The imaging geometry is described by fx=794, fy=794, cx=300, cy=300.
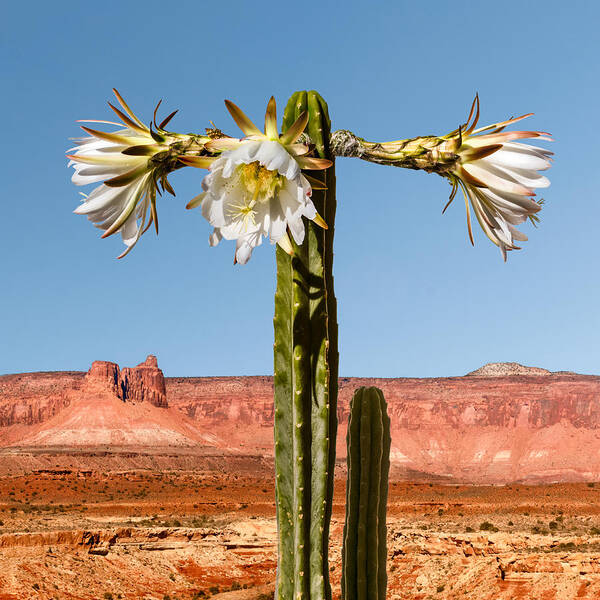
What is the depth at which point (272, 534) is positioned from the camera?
28953 mm

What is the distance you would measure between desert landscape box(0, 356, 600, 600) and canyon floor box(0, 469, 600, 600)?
0.06 m

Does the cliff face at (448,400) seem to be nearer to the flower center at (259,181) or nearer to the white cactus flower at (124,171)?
the white cactus flower at (124,171)

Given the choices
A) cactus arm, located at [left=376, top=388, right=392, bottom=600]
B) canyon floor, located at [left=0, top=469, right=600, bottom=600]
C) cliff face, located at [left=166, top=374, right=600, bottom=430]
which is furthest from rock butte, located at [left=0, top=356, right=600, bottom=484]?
cactus arm, located at [left=376, top=388, right=392, bottom=600]

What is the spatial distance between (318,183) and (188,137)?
56 cm

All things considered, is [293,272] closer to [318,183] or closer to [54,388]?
[318,183]

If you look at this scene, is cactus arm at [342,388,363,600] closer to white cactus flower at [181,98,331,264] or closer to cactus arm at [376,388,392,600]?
cactus arm at [376,388,392,600]

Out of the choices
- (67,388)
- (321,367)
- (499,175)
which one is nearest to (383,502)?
(321,367)

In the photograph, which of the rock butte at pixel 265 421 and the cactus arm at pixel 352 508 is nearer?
the cactus arm at pixel 352 508

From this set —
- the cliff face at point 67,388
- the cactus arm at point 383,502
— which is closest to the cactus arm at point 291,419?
the cactus arm at point 383,502

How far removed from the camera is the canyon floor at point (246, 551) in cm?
1867

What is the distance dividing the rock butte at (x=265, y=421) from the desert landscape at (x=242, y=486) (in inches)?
8.0

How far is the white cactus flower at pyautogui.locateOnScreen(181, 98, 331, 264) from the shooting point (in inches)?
94.6

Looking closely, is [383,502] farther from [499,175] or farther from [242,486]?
[242,486]

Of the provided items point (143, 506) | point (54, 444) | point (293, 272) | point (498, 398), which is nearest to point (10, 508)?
→ point (143, 506)
